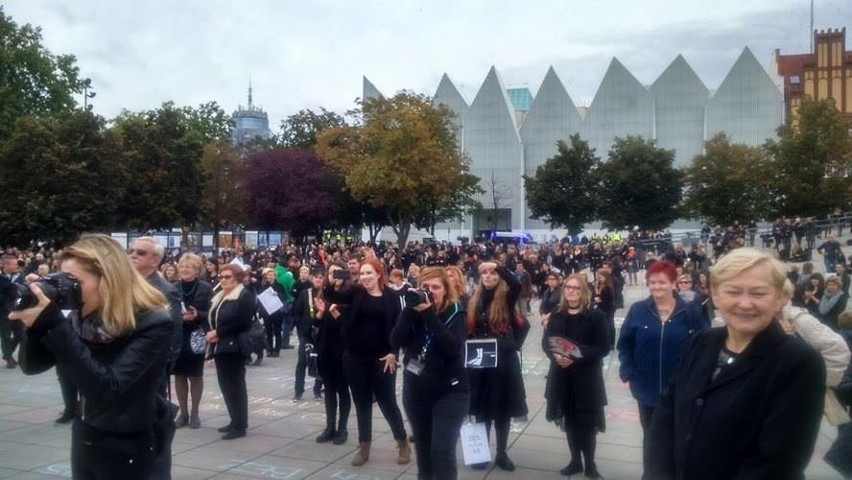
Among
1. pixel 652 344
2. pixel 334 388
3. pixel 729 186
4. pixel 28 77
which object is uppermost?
pixel 28 77

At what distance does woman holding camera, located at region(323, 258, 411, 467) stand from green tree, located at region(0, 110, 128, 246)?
3028cm

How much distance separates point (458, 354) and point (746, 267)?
306 cm

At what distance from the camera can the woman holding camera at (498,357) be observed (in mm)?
6586

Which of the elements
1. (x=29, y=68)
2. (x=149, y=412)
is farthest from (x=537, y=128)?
(x=149, y=412)

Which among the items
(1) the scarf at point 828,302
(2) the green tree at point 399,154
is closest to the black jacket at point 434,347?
(1) the scarf at point 828,302

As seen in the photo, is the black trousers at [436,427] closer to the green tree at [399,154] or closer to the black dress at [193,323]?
the black dress at [193,323]

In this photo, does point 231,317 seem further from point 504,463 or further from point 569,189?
point 569,189

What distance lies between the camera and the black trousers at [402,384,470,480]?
17.1 ft

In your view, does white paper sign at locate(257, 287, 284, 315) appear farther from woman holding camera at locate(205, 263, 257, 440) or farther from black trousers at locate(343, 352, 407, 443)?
black trousers at locate(343, 352, 407, 443)

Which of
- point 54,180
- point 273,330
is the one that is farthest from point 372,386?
point 54,180

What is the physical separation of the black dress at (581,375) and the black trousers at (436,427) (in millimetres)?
1264

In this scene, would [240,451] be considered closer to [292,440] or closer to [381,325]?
[292,440]

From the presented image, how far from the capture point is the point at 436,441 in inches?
207

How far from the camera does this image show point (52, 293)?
2.87 m
